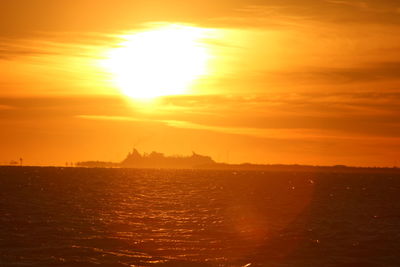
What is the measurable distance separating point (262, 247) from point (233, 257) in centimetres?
636

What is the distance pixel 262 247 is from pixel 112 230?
53.9ft

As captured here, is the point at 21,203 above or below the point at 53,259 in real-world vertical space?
above

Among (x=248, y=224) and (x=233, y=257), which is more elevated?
(x=248, y=224)

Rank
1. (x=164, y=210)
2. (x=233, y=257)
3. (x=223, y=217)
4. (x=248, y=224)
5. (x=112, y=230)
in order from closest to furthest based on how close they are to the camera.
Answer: (x=233, y=257) → (x=112, y=230) → (x=248, y=224) → (x=223, y=217) → (x=164, y=210)

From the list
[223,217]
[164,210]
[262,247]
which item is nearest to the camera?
[262,247]

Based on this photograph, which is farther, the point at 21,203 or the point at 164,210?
the point at 21,203

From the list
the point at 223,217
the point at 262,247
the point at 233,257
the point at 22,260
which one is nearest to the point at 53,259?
the point at 22,260

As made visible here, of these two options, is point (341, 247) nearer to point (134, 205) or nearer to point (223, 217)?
point (223, 217)

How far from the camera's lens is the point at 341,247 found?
59.1 metres

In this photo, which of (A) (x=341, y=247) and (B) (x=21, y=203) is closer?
(A) (x=341, y=247)

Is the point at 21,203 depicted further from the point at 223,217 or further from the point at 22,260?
the point at 22,260

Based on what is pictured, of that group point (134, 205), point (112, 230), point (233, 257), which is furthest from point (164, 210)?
point (233, 257)

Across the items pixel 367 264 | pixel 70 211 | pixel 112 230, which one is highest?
pixel 70 211

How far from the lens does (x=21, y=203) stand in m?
101
